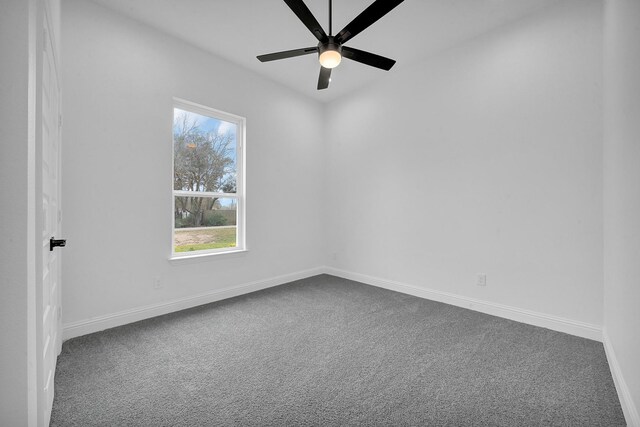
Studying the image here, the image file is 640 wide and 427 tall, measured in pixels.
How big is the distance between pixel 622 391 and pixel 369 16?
2.67 metres

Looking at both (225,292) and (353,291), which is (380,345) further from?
(225,292)

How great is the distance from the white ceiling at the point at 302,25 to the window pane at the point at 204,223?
5.65 feet

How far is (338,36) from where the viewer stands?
82.5 inches

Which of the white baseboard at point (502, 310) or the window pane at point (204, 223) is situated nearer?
the white baseboard at point (502, 310)

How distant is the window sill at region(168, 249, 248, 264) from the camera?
3016 mm

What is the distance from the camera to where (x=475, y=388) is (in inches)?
68.4

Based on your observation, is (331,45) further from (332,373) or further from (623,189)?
(332,373)

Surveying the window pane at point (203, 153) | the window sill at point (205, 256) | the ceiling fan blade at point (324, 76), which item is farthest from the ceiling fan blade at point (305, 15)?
the window sill at point (205, 256)

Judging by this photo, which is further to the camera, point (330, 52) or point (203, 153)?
point (203, 153)

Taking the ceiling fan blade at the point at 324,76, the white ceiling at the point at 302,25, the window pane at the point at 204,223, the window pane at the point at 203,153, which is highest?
the white ceiling at the point at 302,25

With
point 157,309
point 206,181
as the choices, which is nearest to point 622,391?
point 157,309

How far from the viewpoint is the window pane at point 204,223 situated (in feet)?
10.4

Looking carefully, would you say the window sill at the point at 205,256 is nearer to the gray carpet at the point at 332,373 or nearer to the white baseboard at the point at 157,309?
the white baseboard at the point at 157,309

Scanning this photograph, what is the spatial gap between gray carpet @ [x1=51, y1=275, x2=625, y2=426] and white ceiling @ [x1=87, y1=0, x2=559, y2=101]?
2.88 metres
